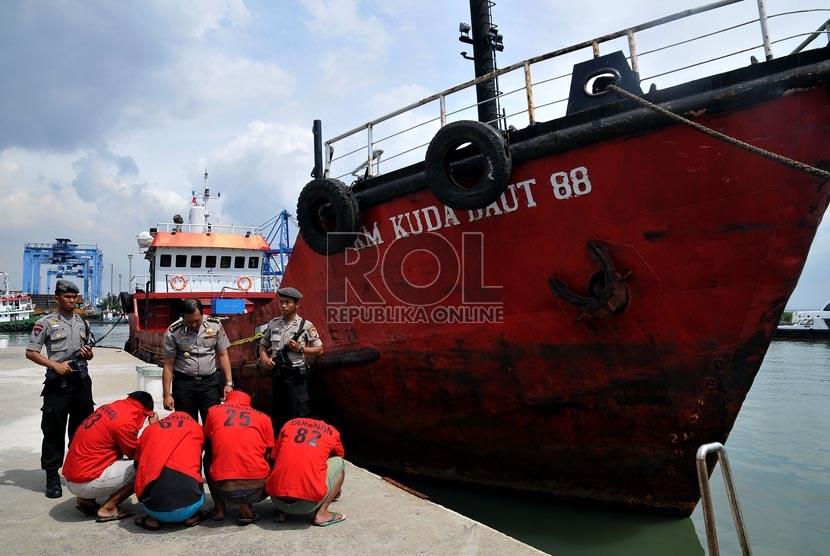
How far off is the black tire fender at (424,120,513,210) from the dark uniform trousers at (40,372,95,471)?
3134 millimetres

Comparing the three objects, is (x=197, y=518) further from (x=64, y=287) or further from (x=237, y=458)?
(x=64, y=287)

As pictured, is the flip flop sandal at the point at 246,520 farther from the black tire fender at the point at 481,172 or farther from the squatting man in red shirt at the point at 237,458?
the black tire fender at the point at 481,172

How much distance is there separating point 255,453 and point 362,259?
2.76m

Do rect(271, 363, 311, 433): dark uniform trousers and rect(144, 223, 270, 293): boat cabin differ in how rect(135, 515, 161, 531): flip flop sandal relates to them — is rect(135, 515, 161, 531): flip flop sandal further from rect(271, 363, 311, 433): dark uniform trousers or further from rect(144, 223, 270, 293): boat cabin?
rect(144, 223, 270, 293): boat cabin

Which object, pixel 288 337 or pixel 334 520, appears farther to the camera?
pixel 288 337

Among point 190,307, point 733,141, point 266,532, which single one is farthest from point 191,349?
point 733,141

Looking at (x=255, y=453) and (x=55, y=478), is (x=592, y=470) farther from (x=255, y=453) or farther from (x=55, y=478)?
(x=55, y=478)

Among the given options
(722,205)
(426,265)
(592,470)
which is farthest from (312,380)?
(722,205)

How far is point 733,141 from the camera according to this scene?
11.0ft

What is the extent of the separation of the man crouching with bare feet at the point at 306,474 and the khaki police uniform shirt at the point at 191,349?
47.4 inches

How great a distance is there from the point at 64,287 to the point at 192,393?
1177 mm

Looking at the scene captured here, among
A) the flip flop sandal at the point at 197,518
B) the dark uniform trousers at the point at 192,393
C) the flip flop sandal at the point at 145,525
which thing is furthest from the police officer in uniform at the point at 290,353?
the flip flop sandal at the point at 145,525

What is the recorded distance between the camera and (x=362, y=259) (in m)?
5.58

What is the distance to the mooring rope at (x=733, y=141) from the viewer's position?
2994mm
